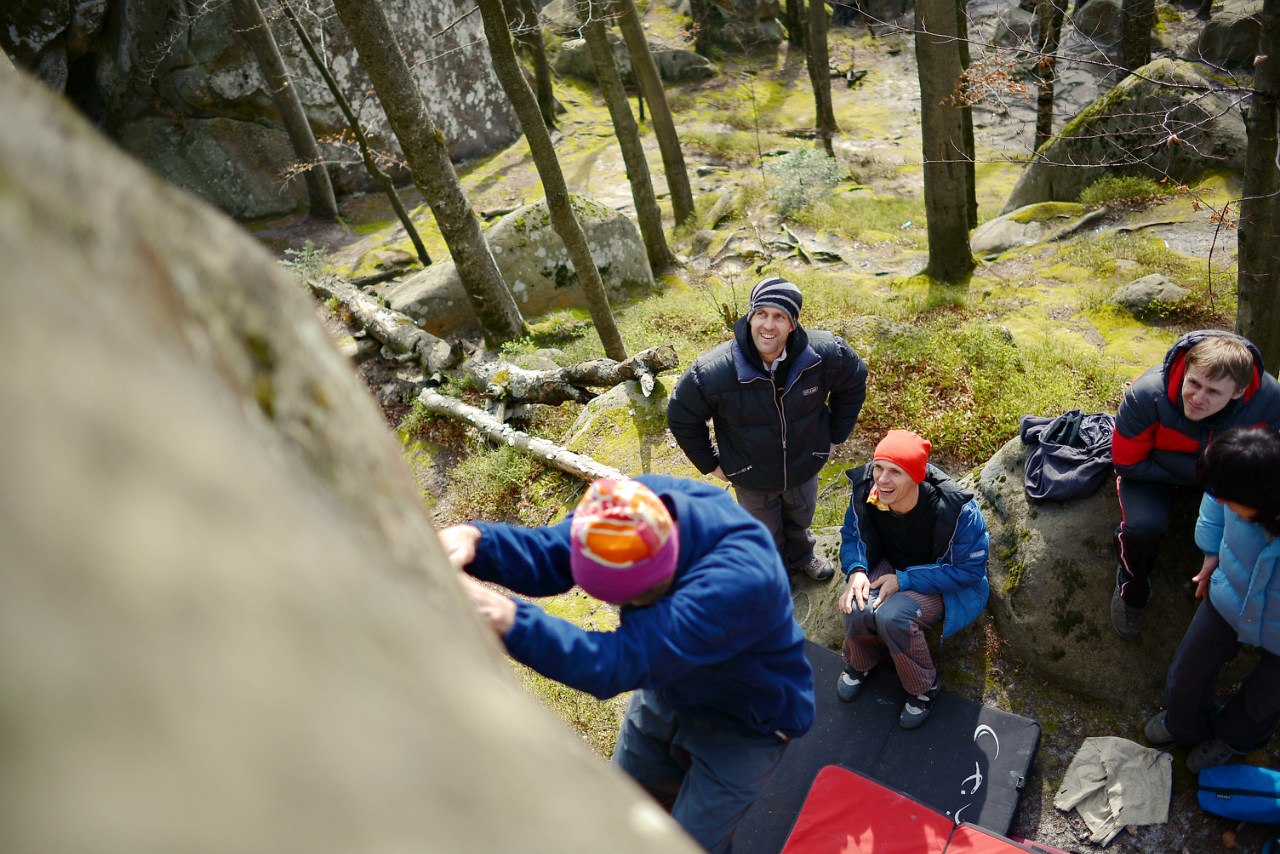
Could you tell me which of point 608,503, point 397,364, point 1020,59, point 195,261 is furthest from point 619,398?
point 195,261

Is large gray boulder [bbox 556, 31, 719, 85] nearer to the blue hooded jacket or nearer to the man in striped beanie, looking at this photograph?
the man in striped beanie

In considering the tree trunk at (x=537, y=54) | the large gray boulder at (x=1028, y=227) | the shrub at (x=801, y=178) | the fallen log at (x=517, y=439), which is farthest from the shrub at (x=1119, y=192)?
the tree trunk at (x=537, y=54)

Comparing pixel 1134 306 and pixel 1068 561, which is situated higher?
Result: pixel 1068 561

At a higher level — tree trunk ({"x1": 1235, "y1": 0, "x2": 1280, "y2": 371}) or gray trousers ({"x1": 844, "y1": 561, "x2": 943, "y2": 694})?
tree trunk ({"x1": 1235, "y1": 0, "x2": 1280, "y2": 371})

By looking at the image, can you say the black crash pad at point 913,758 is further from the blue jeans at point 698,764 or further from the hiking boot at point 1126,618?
the blue jeans at point 698,764

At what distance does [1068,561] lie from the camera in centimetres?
420

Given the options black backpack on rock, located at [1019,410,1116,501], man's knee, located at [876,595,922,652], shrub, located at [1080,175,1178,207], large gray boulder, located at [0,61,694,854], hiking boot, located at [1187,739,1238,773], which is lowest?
shrub, located at [1080,175,1178,207]

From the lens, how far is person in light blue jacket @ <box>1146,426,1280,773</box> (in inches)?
116

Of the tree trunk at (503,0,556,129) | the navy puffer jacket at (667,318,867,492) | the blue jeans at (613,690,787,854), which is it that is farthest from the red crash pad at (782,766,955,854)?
the tree trunk at (503,0,556,129)

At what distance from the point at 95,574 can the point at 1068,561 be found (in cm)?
466

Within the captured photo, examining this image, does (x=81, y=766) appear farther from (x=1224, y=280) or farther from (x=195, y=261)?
(x=1224, y=280)

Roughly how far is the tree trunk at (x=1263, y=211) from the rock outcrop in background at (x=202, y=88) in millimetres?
15807

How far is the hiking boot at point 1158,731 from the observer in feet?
12.2

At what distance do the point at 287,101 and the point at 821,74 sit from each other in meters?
12.1
